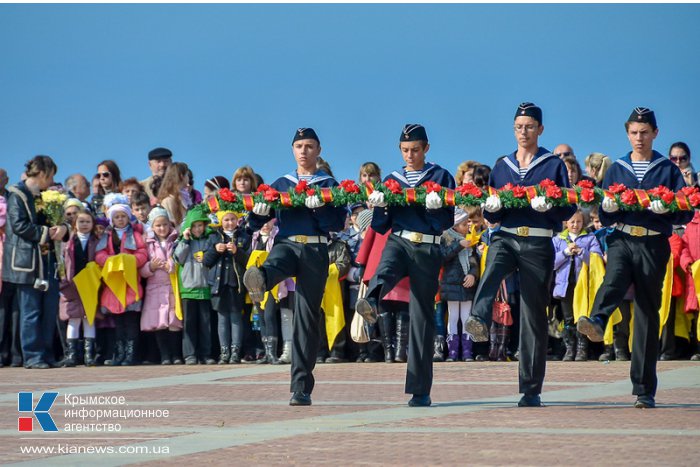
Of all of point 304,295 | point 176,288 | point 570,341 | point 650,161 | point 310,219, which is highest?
point 650,161

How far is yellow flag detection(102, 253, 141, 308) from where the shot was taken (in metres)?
17.5

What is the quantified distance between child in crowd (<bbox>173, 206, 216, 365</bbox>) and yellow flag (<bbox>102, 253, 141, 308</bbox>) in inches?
23.5

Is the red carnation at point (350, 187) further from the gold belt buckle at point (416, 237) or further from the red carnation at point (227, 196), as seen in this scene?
the red carnation at point (227, 196)

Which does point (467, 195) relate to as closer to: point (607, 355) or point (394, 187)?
point (394, 187)

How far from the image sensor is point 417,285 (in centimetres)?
1159

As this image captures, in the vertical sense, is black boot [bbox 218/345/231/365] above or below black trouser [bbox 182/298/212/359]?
below

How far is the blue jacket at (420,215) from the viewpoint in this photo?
1162 centimetres

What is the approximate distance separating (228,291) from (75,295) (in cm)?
207

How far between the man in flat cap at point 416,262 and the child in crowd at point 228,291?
5.91m

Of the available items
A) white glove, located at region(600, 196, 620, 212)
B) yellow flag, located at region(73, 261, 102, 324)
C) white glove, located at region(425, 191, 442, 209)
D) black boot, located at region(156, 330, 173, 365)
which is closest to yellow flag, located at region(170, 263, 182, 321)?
black boot, located at region(156, 330, 173, 365)

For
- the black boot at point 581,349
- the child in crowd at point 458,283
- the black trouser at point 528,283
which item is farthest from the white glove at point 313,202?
the black boot at point 581,349

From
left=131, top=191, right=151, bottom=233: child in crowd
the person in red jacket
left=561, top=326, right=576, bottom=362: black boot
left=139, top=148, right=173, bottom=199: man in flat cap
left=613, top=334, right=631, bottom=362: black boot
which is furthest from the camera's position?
left=139, top=148, right=173, bottom=199: man in flat cap

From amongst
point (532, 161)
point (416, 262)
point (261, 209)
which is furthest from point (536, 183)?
point (261, 209)

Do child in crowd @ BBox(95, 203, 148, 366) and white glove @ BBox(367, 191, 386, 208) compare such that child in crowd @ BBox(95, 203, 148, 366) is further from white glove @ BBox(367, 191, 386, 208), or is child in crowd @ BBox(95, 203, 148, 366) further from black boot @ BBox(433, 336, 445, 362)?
white glove @ BBox(367, 191, 386, 208)
